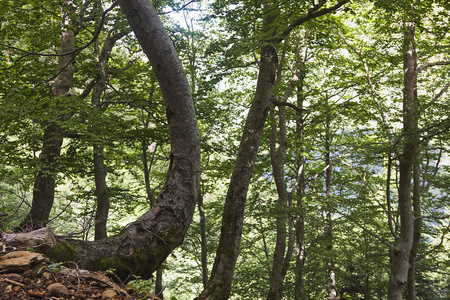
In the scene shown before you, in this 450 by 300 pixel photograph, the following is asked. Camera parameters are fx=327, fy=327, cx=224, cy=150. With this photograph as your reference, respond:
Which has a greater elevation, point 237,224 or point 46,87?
point 46,87

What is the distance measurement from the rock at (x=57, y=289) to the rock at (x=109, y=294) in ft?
0.69

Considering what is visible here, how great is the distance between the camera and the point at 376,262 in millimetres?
11203

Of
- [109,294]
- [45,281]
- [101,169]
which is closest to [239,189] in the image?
[109,294]

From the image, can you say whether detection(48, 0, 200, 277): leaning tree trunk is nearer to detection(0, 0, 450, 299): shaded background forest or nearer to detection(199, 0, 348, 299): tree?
detection(199, 0, 348, 299): tree

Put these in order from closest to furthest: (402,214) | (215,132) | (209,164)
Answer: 1. (402,214)
2. (215,132)
3. (209,164)

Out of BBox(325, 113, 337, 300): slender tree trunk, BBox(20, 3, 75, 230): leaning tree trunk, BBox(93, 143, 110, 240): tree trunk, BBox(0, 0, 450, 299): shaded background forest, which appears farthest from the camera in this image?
BBox(325, 113, 337, 300): slender tree trunk

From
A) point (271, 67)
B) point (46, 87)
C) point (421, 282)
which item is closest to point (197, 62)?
point (46, 87)

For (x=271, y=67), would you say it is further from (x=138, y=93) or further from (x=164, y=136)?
(x=138, y=93)

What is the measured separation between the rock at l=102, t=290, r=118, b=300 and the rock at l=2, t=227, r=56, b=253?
0.58m

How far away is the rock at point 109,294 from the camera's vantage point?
1978mm

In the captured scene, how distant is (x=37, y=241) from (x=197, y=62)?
9.58 metres

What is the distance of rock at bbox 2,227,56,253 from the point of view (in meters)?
2.23

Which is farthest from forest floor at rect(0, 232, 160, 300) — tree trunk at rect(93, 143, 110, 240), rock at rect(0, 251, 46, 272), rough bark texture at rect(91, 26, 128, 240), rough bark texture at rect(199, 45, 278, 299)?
tree trunk at rect(93, 143, 110, 240)

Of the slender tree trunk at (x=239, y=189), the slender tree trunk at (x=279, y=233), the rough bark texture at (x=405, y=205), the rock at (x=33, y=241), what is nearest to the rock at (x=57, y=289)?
the rock at (x=33, y=241)
